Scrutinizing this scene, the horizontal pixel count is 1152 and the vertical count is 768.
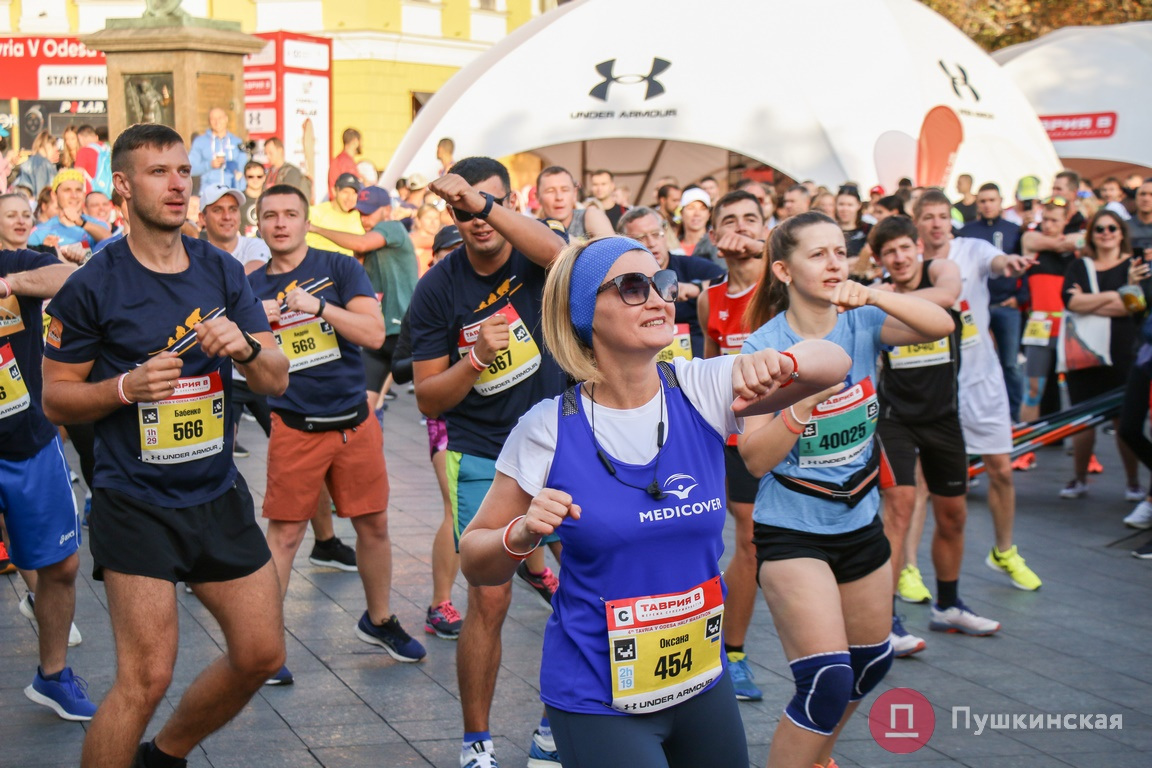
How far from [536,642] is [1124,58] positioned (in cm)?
2654

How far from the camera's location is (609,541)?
123 inches

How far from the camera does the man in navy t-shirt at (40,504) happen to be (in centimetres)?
531

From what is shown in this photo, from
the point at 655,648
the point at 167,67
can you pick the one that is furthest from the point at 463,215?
the point at 167,67

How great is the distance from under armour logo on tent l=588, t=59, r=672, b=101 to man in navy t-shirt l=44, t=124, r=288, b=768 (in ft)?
57.5

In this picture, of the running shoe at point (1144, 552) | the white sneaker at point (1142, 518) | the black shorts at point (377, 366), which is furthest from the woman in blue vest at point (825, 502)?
the black shorts at point (377, 366)

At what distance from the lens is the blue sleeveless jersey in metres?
3.14

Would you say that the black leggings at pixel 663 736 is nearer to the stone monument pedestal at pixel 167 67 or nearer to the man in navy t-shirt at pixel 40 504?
the man in navy t-shirt at pixel 40 504

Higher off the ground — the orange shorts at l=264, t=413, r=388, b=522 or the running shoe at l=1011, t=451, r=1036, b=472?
the orange shorts at l=264, t=413, r=388, b=522

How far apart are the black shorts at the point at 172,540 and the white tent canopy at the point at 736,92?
17193mm

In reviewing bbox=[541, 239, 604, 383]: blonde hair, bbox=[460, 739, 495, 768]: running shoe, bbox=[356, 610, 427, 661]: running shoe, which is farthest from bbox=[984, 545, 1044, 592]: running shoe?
bbox=[541, 239, 604, 383]: blonde hair

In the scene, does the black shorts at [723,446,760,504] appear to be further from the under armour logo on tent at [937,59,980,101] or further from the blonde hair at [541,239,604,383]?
the under armour logo on tent at [937,59,980,101]

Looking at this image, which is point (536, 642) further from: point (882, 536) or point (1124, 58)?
point (1124, 58)

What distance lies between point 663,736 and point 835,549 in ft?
4.34

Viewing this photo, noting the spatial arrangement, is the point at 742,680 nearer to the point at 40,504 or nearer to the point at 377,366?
the point at 40,504
